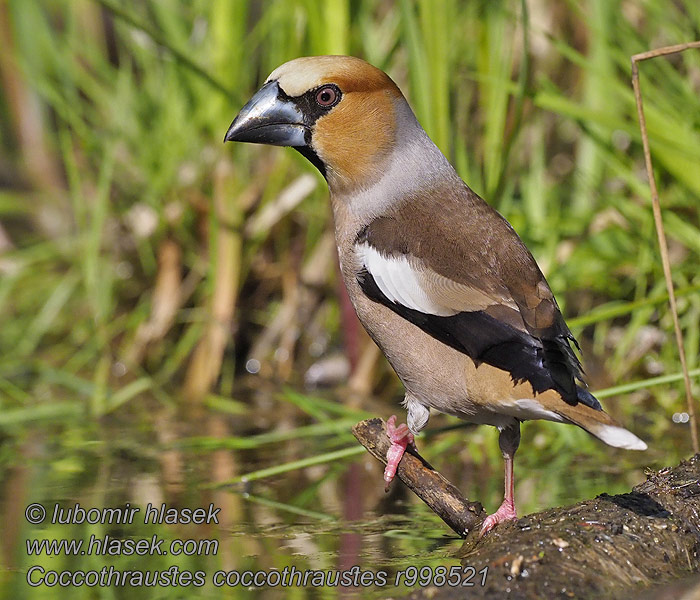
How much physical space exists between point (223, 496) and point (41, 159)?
170 inches

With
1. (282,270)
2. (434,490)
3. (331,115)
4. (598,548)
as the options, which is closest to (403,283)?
(434,490)

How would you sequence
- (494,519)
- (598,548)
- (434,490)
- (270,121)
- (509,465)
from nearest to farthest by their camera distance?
(598,548) → (494,519) → (434,490) → (509,465) → (270,121)

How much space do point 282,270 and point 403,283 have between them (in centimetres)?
304

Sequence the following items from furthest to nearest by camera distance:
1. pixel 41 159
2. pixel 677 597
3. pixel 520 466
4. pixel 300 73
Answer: pixel 41 159
pixel 520 466
pixel 300 73
pixel 677 597

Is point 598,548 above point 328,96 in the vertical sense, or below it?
below

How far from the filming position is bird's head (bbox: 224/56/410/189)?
3.77 m

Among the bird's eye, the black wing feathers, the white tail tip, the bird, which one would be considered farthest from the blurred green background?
the bird's eye

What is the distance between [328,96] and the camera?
150 inches

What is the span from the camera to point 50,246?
668cm

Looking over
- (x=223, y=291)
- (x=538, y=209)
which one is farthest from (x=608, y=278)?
(x=223, y=291)

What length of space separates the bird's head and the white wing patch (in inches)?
17.3

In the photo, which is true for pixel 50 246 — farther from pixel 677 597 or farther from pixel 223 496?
pixel 677 597

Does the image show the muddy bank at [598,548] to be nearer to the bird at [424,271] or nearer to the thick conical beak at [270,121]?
the bird at [424,271]

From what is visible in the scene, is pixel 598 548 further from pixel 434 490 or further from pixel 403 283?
pixel 403 283
